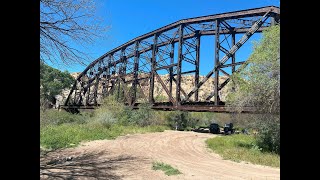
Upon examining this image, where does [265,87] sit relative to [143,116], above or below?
above

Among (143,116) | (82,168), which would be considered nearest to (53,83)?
(143,116)

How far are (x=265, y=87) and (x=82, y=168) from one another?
1146cm

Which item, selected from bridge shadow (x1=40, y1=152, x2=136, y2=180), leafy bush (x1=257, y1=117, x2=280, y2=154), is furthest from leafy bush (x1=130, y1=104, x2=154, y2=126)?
bridge shadow (x1=40, y1=152, x2=136, y2=180)

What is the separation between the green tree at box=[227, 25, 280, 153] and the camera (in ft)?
55.7

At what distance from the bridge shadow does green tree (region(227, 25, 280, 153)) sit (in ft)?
28.7

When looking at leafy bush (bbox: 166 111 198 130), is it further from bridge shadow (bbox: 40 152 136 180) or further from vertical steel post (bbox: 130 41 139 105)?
bridge shadow (bbox: 40 152 136 180)

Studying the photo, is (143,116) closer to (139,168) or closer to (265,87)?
(265,87)

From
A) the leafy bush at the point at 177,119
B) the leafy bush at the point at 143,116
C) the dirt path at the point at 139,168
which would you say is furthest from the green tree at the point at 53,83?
the dirt path at the point at 139,168

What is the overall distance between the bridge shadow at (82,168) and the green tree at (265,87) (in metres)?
8.74

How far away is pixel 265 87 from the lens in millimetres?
17281
